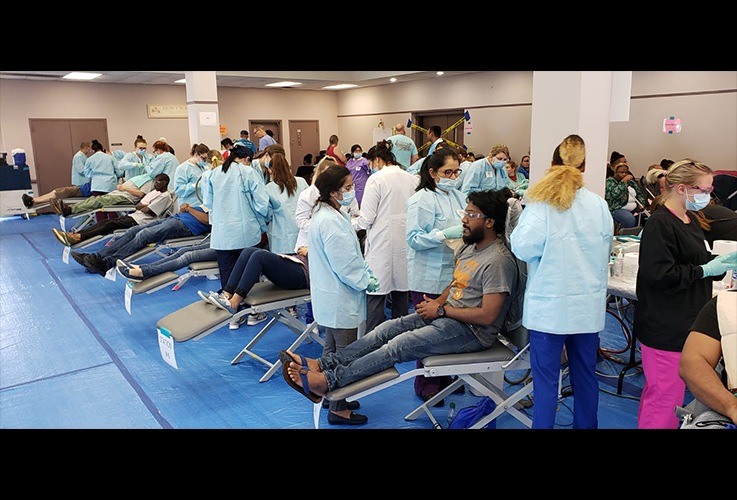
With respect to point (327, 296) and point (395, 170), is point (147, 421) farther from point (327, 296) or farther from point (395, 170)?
point (395, 170)

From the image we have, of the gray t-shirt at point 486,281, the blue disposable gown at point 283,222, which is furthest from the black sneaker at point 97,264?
the gray t-shirt at point 486,281

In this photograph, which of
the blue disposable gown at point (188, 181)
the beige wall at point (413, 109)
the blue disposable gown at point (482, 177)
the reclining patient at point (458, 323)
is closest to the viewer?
the reclining patient at point (458, 323)

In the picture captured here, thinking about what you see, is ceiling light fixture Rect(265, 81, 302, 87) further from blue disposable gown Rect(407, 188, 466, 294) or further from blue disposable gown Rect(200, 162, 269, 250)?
blue disposable gown Rect(407, 188, 466, 294)

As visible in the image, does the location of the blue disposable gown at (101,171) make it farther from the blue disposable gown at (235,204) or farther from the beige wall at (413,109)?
the blue disposable gown at (235,204)

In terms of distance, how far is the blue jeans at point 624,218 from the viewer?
6370mm

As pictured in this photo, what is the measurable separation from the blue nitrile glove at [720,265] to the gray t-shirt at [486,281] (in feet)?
2.73

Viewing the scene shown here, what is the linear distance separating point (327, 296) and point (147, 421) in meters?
1.30

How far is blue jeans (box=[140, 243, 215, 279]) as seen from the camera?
472cm

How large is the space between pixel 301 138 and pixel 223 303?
498 inches

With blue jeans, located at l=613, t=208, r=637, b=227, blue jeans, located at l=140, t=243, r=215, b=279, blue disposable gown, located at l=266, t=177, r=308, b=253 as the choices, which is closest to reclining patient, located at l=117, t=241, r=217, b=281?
blue jeans, located at l=140, t=243, r=215, b=279

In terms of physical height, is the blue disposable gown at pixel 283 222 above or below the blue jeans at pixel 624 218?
above

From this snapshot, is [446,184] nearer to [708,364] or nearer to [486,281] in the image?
[486,281]

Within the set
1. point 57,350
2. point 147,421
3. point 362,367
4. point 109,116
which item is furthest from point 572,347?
point 109,116
